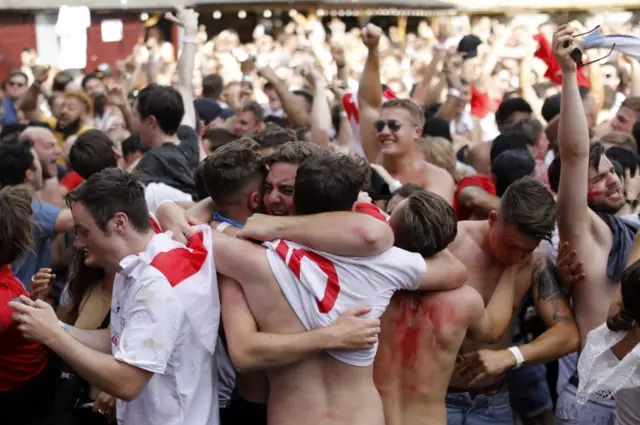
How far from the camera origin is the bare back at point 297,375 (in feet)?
10.6

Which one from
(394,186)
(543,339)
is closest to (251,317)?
(543,339)

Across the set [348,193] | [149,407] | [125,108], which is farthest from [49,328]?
[125,108]

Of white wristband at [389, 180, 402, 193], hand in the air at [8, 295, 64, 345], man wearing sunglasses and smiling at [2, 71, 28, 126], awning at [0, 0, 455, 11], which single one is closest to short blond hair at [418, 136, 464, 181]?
white wristband at [389, 180, 402, 193]

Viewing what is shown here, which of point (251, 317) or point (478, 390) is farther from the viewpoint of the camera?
point (478, 390)

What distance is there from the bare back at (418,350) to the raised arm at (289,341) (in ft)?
1.11

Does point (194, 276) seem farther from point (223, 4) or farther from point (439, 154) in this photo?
point (223, 4)

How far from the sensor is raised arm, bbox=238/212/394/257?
3.20m

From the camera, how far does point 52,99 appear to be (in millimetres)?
11047

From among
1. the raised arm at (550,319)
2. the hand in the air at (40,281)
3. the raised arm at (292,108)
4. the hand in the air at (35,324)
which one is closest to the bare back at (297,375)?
the hand in the air at (35,324)

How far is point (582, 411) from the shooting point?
415 centimetres

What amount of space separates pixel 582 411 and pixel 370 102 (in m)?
2.78

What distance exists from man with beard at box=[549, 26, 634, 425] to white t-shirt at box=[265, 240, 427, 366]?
3.42ft

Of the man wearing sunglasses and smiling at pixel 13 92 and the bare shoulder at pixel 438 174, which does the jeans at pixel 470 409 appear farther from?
the man wearing sunglasses and smiling at pixel 13 92

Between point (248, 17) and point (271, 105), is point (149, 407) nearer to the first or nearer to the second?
point (271, 105)
